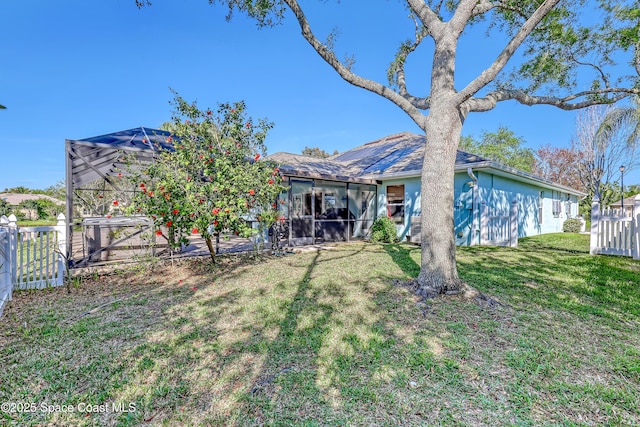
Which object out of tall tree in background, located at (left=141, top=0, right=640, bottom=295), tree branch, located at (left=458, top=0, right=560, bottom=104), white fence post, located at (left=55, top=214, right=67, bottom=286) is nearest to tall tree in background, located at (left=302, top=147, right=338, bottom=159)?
tall tree in background, located at (left=141, top=0, right=640, bottom=295)

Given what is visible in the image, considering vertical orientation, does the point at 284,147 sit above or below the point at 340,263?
above

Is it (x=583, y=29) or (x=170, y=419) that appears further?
(x=583, y=29)

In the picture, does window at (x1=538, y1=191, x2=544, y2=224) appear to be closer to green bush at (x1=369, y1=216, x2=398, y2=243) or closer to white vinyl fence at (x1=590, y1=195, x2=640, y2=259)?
white vinyl fence at (x1=590, y1=195, x2=640, y2=259)

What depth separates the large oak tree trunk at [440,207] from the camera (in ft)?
14.6

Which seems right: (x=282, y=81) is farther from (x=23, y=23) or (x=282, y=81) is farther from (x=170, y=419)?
(x=170, y=419)

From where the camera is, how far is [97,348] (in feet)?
10.0

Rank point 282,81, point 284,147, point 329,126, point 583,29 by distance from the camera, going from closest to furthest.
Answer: point 583,29 → point 282,81 → point 284,147 → point 329,126

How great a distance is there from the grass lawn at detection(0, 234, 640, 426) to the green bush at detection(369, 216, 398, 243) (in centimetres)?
604

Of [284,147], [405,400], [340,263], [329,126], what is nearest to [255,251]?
[340,263]

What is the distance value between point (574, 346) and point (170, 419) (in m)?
3.80

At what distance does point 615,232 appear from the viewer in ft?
26.3

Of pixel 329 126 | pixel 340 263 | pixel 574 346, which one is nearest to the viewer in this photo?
pixel 574 346

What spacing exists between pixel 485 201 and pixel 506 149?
27.9 metres

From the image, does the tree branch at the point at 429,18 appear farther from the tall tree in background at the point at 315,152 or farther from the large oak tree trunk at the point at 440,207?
the tall tree in background at the point at 315,152
